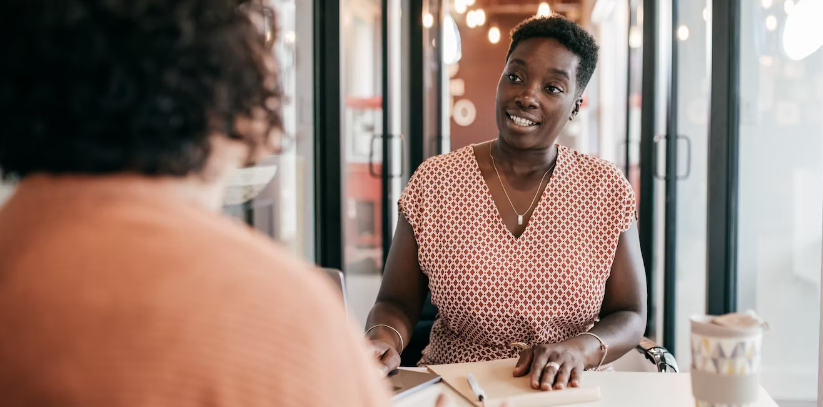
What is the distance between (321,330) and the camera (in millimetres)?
483

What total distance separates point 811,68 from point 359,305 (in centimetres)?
245

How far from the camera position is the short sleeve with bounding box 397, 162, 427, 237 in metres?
1.81

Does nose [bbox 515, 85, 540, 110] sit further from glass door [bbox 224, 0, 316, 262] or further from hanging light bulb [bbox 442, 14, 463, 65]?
hanging light bulb [bbox 442, 14, 463, 65]

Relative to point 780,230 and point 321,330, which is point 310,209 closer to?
point 780,230

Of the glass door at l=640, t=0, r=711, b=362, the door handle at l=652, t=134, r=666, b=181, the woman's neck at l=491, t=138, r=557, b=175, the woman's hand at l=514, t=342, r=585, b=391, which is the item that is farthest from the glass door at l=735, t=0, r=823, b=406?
the woman's hand at l=514, t=342, r=585, b=391

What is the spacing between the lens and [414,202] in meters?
1.83

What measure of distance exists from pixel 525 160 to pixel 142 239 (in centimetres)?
150

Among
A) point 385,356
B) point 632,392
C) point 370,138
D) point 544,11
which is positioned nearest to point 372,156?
point 370,138

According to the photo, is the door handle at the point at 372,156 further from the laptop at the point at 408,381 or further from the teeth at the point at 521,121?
the laptop at the point at 408,381

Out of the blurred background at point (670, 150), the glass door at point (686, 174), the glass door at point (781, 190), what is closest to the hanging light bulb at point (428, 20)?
the blurred background at point (670, 150)

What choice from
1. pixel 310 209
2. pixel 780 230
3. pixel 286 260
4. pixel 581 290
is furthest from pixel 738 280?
pixel 286 260

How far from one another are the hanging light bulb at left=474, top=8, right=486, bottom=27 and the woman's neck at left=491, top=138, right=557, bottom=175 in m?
2.82

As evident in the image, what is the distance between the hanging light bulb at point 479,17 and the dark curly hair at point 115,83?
13.6 ft

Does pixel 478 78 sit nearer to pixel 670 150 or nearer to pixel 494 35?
pixel 494 35
